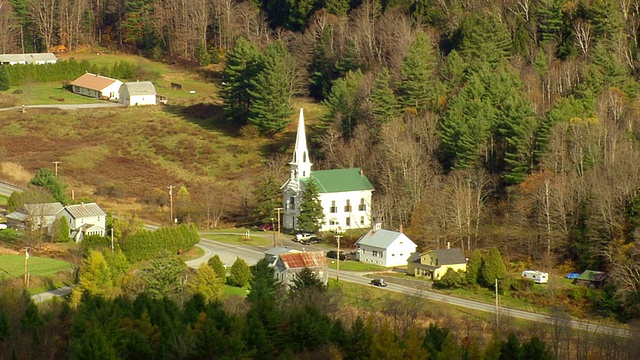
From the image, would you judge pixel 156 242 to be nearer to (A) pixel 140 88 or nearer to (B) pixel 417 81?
(B) pixel 417 81

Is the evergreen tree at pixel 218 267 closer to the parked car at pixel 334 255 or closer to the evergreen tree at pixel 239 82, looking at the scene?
the parked car at pixel 334 255

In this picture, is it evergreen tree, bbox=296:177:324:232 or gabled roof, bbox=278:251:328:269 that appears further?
evergreen tree, bbox=296:177:324:232

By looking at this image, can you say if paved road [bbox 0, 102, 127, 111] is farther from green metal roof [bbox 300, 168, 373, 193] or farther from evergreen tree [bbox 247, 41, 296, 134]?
green metal roof [bbox 300, 168, 373, 193]

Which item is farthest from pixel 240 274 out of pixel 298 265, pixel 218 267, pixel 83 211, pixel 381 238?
pixel 83 211

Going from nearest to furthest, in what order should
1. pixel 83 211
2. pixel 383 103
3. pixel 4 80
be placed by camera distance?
pixel 83 211
pixel 383 103
pixel 4 80

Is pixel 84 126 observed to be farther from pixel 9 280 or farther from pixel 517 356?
pixel 517 356

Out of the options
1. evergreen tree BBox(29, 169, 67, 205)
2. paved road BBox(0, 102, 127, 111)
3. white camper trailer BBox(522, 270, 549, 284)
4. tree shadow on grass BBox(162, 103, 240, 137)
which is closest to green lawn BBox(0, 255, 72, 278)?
evergreen tree BBox(29, 169, 67, 205)
